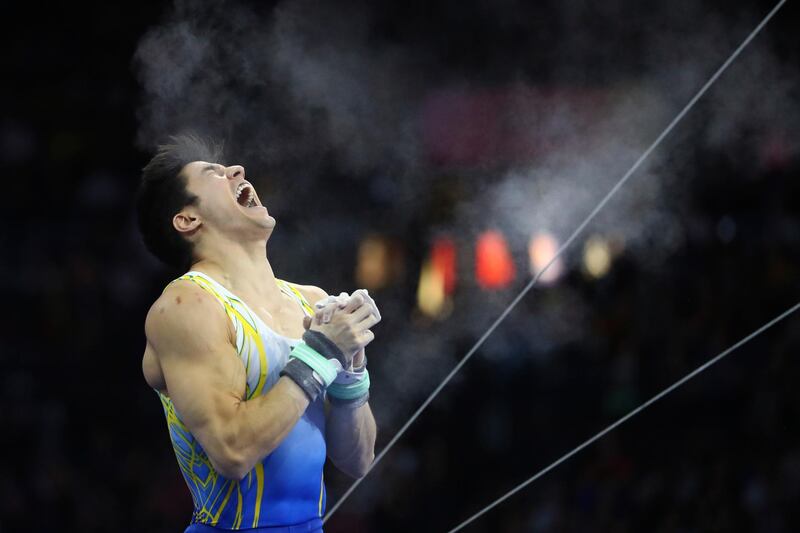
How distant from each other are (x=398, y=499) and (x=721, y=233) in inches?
109

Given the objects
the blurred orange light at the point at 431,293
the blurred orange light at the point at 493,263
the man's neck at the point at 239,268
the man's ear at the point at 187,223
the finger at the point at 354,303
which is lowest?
the finger at the point at 354,303

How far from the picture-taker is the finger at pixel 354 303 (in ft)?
8.86

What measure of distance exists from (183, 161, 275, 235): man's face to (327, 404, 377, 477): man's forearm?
0.55 metres

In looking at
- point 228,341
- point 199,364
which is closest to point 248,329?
point 228,341

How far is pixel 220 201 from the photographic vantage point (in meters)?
2.90

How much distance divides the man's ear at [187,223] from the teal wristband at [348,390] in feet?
1.83

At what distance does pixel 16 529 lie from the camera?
6.30 meters

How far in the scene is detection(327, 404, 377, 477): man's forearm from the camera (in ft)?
9.51

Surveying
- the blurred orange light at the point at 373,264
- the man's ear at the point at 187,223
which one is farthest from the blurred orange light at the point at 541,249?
the man's ear at the point at 187,223

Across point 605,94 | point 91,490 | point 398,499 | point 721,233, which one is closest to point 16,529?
point 91,490

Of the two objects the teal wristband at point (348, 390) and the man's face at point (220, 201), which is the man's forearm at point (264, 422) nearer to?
the teal wristband at point (348, 390)

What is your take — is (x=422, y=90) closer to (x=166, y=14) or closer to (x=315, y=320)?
(x=166, y=14)

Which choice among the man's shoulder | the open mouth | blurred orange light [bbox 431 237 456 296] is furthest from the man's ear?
blurred orange light [bbox 431 237 456 296]

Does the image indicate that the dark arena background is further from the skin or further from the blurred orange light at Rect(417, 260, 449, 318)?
the skin
